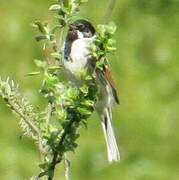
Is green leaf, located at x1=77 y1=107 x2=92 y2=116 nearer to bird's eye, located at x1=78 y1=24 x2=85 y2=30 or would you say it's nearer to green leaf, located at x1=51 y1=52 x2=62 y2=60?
green leaf, located at x1=51 y1=52 x2=62 y2=60

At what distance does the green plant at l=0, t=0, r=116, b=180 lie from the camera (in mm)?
1943

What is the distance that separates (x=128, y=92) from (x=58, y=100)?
3.97 m

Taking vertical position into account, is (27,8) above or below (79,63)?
below

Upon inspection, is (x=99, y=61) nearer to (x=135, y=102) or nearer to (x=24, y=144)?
(x=24, y=144)

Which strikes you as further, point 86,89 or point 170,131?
point 170,131

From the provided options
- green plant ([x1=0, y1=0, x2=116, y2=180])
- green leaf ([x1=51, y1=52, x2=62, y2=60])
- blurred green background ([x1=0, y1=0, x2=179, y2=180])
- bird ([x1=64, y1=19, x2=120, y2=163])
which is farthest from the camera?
blurred green background ([x1=0, y1=0, x2=179, y2=180])

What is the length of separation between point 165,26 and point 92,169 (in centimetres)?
164

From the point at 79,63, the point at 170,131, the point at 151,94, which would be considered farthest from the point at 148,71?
the point at 79,63

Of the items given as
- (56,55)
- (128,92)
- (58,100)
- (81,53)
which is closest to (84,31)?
(81,53)

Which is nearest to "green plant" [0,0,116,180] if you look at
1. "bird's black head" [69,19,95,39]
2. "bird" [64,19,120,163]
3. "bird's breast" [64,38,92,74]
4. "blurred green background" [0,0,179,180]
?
"bird" [64,19,120,163]

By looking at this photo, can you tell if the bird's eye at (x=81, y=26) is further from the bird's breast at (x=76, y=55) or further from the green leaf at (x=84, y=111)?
the green leaf at (x=84, y=111)

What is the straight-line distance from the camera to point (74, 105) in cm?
198

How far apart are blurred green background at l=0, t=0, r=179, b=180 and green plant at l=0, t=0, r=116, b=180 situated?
Result: 8.63 feet

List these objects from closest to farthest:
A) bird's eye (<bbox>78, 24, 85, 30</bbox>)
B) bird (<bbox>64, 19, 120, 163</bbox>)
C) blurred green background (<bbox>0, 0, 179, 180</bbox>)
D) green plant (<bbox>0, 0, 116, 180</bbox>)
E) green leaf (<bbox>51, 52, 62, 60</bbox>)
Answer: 1. green plant (<bbox>0, 0, 116, 180</bbox>)
2. green leaf (<bbox>51, 52, 62, 60</bbox>)
3. bird (<bbox>64, 19, 120, 163</bbox>)
4. bird's eye (<bbox>78, 24, 85, 30</bbox>)
5. blurred green background (<bbox>0, 0, 179, 180</bbox>)
